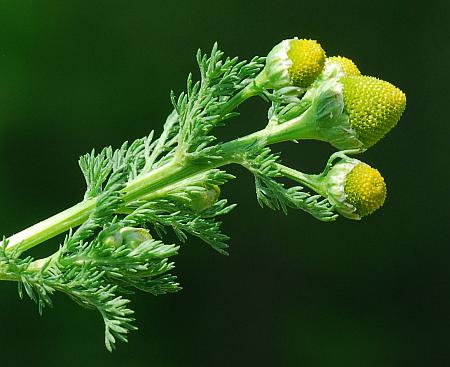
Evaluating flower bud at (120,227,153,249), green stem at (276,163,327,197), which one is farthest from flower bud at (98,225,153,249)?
green stem at (276,163,327,197)

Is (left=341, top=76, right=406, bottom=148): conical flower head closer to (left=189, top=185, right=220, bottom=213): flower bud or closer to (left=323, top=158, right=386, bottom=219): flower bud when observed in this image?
(left=323, top=158, right=386, bottom=219): flower bud

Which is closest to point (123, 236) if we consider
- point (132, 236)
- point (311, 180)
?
point (132, 236)

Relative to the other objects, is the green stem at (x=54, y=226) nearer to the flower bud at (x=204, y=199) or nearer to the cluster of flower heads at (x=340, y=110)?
the flower bud at (x=204, y=199)

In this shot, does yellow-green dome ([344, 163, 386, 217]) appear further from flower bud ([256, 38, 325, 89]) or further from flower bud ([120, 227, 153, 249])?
flower bud ([120, 227, 153, 249])

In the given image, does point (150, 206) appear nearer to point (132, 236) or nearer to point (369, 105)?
point (132, 236)

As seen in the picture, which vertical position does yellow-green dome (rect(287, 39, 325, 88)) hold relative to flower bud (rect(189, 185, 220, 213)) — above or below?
above

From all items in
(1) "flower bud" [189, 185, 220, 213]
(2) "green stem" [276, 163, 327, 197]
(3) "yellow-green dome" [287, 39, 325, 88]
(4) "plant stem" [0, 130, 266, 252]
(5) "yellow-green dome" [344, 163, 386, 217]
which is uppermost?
(3) "yellow-green dome" [287, 39, 325, 88]

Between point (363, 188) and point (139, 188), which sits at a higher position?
point (139, 188)

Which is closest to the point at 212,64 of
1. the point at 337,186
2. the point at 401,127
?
the point at 337,186
